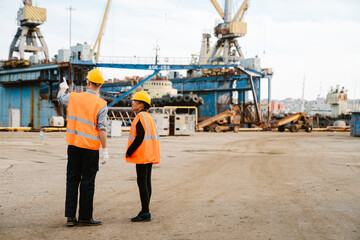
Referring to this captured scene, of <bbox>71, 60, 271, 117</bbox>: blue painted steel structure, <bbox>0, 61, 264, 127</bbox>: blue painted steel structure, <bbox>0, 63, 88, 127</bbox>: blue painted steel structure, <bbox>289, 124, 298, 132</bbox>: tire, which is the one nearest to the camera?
<bbox>289, 124, 298, 132</bbox>: tire

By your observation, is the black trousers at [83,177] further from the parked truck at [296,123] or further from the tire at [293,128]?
the tire at [293,128]

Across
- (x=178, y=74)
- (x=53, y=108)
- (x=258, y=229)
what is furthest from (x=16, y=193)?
(x=178, y=74)

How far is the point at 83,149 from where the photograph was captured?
4.73 meters

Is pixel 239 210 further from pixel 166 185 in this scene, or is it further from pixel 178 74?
pixel 178 74

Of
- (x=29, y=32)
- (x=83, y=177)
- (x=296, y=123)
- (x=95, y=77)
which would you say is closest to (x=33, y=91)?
(x=29, y=32)

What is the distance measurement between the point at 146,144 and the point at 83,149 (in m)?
0.82

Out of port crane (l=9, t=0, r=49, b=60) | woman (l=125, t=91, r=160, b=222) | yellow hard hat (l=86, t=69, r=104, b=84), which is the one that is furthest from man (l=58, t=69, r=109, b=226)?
port crane (l=9, t=0, r=49, b=60)

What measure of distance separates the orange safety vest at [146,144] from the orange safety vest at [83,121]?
489 mm

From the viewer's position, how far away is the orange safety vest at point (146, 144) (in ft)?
16.7

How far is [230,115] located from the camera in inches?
1406

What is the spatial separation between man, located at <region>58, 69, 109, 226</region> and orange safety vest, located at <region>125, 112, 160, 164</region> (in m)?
0.45

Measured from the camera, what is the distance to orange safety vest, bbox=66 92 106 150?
15.5ft

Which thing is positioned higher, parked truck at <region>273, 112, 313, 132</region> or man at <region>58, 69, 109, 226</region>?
man at <region>58, 69, 109, 226</region>

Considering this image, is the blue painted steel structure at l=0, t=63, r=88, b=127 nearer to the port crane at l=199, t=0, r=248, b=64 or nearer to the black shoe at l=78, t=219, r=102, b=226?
the port crane at l=199, t=0, r=248, b=64
